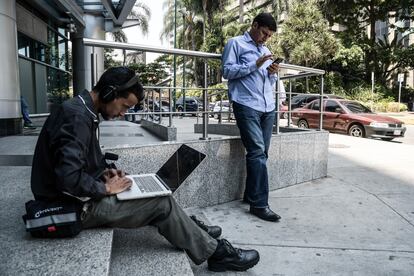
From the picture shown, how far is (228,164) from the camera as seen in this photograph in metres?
4.58

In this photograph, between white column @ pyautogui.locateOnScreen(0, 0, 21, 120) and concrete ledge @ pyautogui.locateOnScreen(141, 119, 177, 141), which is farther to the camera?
white column @ pyautogui.locateOnScreen(0, 0, 21, 120)

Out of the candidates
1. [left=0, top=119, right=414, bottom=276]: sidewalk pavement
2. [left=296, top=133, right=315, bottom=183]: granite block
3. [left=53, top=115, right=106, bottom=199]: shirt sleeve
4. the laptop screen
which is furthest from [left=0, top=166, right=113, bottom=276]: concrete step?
[left=296, top=133, right=315, bottom=183]: granite block

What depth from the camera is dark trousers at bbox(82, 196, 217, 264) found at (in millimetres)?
2336

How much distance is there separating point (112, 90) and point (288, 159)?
3.61 metres

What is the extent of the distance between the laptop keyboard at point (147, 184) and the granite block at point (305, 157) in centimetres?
316

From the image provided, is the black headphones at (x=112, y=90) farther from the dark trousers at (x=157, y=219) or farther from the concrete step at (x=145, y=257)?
the concrete step at (x=145, y=257)

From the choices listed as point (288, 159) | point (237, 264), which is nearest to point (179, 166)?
point (237, 264)

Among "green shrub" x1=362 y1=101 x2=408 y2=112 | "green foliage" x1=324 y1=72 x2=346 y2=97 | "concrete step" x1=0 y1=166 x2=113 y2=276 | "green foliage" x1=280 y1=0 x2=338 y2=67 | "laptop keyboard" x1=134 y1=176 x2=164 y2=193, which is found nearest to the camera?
"concrete step" x1=0 y1=166 x2=113 y2=276

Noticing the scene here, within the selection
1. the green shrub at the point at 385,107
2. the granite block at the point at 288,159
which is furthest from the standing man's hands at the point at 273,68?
the green shrub at the point at 385,107

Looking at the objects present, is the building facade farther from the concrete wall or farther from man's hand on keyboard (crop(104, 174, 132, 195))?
man's hand on keyboard (crop(104, 174, 132, 195))

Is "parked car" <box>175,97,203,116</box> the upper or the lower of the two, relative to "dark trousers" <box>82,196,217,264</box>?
upper

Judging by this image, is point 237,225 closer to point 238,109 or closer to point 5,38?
point 238,109

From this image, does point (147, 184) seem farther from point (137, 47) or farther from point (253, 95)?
point (253, 95)

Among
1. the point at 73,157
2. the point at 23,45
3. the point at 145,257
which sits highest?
the point at 23,45
